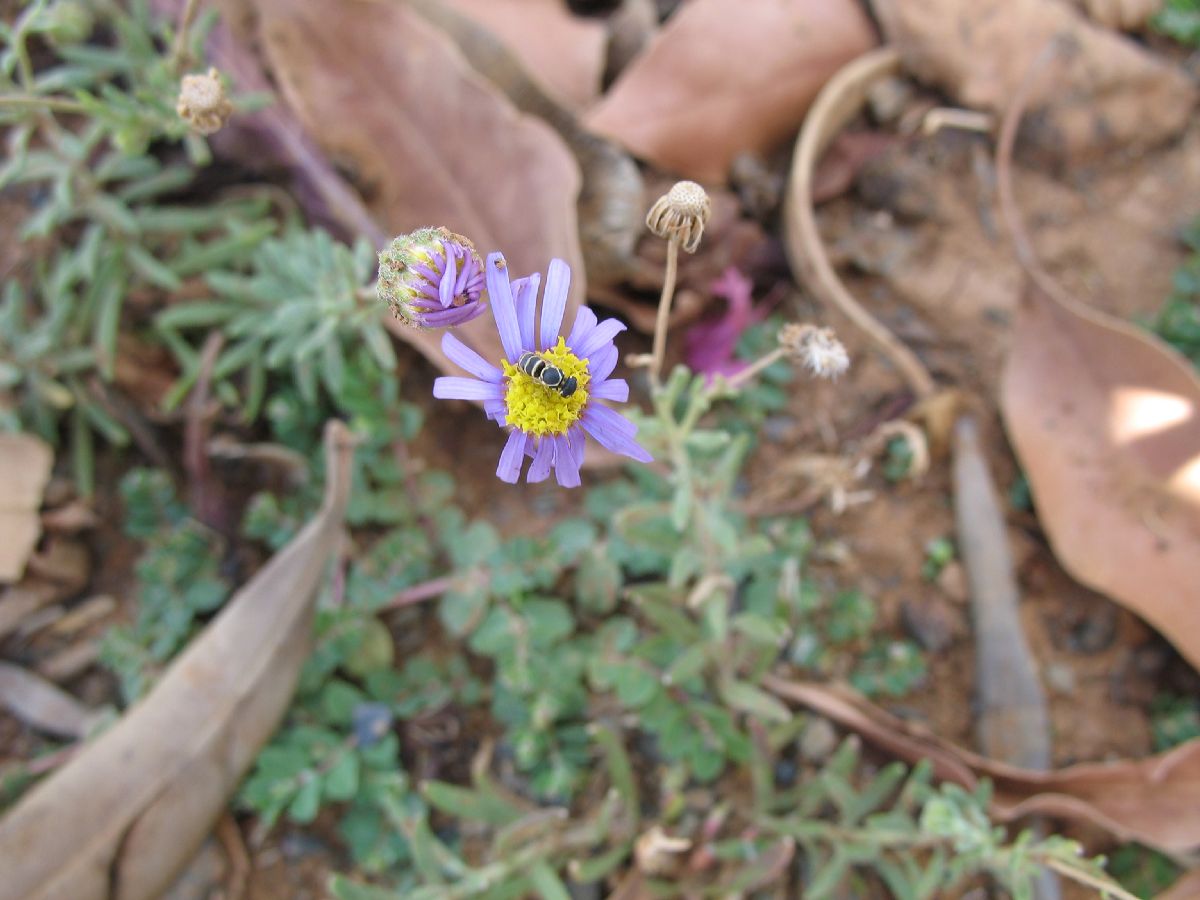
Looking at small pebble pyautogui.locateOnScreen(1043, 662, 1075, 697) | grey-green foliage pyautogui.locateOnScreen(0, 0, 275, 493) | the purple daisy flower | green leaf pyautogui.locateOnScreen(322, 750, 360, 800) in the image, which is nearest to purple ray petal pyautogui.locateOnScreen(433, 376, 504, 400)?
the purple daisy flower

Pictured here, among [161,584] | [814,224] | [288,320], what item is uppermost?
[288,320]

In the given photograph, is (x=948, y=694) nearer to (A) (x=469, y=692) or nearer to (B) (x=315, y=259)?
(A) (x=469, y=692)

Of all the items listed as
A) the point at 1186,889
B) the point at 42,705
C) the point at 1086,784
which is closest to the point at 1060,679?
the point at 1086,784

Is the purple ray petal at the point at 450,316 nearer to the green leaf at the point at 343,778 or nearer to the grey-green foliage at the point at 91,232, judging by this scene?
Answer: the grey-green foliage at the point at 91,232

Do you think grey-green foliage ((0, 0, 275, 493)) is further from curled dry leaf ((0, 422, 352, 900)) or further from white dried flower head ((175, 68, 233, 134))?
curled dry leaf ((0, 422, 352, 900))

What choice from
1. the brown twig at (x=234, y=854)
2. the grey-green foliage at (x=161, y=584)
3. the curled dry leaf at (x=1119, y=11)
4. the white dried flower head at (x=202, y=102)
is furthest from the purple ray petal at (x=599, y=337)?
the curled dry leaf at (x=1119, y=11)

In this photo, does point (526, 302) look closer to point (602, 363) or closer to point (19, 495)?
point (602, 363)
